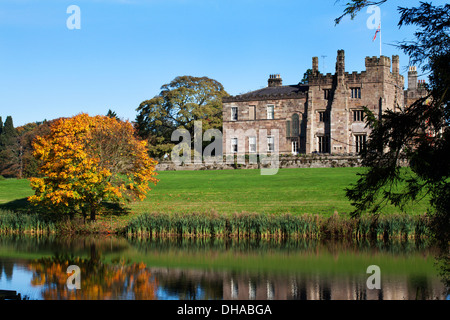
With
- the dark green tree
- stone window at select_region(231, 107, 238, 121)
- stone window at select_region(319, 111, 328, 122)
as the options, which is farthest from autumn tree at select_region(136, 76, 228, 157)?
the dark green tree

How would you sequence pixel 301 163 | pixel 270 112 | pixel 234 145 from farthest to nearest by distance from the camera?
pixel 234 145 < pixel 270 112 < pixel 301 163

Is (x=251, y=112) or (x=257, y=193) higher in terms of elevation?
(x=251, y=112)

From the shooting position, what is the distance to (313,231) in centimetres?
2406

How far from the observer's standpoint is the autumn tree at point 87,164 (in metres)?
25.1

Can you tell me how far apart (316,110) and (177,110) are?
1641 cm

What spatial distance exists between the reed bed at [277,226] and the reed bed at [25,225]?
4037mm

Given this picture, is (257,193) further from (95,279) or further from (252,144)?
(252,144)

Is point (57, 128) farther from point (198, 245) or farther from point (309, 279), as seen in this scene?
point (309, 279)

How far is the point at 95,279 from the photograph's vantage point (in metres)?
17.3

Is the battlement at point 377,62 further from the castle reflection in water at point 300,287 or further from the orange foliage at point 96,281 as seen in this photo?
the orange foliage at point 96,281

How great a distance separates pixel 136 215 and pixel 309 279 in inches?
532

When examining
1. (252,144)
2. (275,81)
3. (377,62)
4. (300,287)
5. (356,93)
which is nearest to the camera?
(300,287)

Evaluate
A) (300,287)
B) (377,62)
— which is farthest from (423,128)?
(377,62)

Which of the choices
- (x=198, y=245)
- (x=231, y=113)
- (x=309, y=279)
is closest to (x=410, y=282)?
(x=309, y=279)
